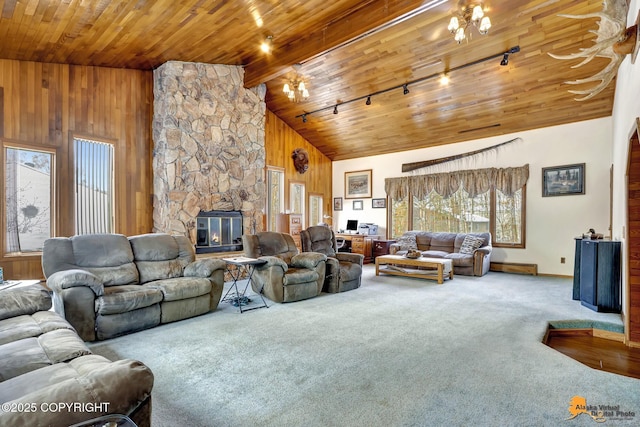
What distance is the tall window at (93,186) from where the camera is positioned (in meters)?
4.96

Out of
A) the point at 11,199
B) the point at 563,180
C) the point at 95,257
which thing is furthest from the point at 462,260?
the point at 11,199

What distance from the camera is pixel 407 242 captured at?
760cm

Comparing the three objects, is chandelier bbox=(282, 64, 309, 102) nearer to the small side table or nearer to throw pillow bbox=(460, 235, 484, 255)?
the small side table

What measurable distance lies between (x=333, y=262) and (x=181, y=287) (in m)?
2.25

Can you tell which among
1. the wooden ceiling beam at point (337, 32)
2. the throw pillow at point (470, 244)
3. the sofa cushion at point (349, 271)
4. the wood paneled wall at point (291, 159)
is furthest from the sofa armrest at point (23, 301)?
the throw pillow at point (470, 244)

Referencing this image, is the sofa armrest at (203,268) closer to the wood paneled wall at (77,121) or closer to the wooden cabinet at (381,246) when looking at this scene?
the wood paneled wall at (77,121)

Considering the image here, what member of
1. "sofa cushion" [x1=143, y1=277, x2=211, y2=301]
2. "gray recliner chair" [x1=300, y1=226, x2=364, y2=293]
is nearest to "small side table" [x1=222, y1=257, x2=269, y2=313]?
"sofa cushion" [x1=143, y1=277, x2=211, y2=301]

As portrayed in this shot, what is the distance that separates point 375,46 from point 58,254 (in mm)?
5103

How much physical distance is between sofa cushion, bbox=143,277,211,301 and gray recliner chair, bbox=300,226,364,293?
6.15 ft

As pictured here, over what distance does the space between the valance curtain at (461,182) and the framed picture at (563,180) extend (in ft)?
1.19

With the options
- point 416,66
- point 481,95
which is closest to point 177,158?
point 416,66

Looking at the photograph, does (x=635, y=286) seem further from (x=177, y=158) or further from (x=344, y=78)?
(x=177, y=158)

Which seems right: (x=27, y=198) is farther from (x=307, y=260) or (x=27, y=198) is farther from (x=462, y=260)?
(x=462, y=260)

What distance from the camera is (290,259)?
5078 millimetres
